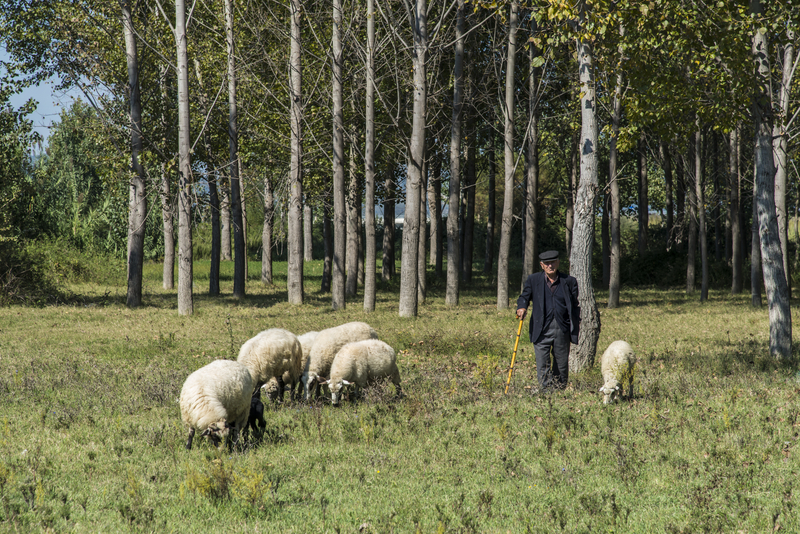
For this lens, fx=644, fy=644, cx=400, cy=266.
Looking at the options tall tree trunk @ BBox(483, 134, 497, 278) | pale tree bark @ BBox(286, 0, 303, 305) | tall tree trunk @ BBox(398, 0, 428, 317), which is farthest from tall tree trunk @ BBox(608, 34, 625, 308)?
tall tree trunk @ BBox(483, 134, 497, 278)

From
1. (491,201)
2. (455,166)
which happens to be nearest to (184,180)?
(455,166)

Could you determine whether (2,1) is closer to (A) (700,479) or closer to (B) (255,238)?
(A) (700,479)

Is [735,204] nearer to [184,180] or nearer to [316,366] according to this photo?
[184,180]

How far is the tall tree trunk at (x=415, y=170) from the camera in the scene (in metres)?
18.0

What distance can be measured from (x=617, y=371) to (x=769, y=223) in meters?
4.99

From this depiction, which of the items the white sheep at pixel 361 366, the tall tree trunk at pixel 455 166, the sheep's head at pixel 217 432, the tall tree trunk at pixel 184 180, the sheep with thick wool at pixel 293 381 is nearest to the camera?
the sheep's head at pixel 217 432

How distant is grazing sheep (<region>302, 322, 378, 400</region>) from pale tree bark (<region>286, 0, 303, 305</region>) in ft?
38.3

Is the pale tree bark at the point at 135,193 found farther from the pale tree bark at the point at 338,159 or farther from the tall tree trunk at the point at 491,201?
the tall tree trunk at the point at 491,201

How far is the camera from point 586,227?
1124cm

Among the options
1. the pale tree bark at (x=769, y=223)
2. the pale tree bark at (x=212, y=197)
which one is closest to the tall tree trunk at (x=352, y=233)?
the pale tree bark at (x=212, y=197)

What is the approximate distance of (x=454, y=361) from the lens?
1209 cm

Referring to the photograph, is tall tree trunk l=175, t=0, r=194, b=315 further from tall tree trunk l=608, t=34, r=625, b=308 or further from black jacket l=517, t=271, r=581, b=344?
tall tree trunk l=608, t=34, r=625, b=308

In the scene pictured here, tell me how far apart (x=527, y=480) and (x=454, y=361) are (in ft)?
20.6

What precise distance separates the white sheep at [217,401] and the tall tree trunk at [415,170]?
11039 millimetres
